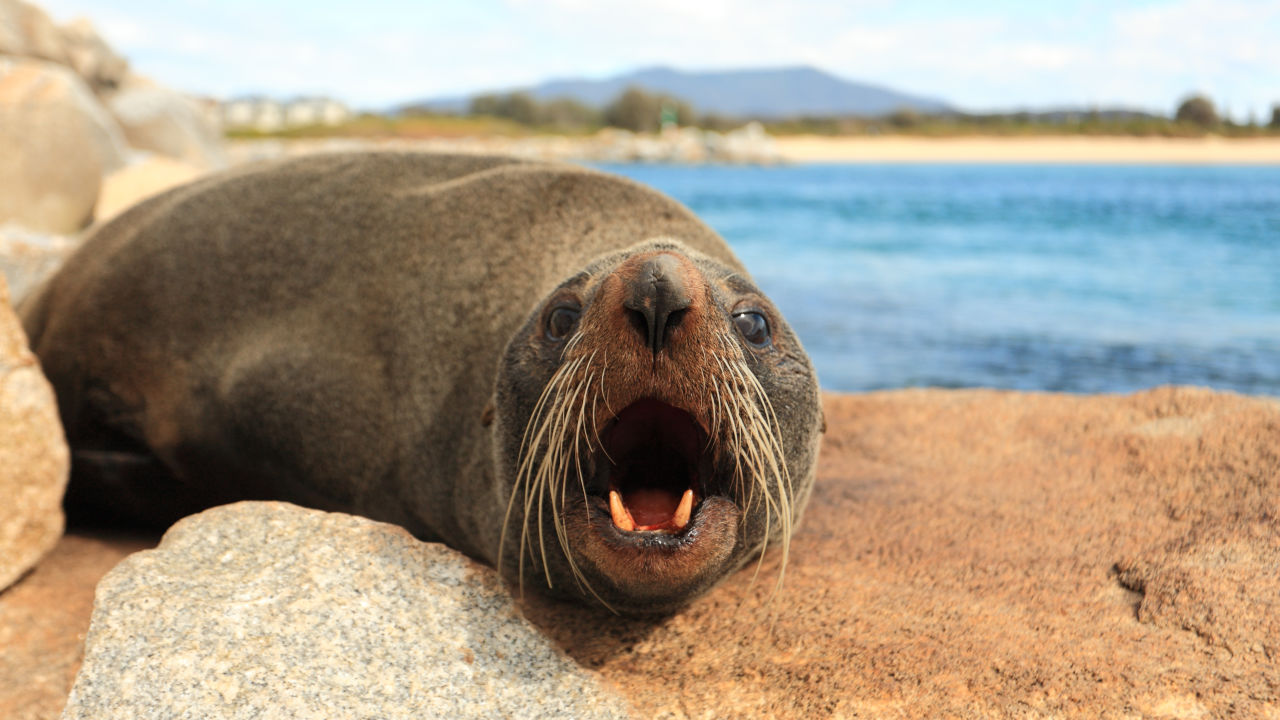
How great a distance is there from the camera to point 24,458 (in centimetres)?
341

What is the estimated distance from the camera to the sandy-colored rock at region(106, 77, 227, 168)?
1638cm

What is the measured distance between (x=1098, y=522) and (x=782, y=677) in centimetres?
146

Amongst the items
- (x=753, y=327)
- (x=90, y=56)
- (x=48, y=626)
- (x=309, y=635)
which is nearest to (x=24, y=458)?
(x=48, y=626)

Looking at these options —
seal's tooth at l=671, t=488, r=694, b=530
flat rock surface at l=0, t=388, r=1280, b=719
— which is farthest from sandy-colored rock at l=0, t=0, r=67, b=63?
seal's tooth at l=671, t=488, r=694, b=530

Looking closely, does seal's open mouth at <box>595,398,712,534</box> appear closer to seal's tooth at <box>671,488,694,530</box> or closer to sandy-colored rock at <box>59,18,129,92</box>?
seal's tooth at <box>671,488,694,530</box>

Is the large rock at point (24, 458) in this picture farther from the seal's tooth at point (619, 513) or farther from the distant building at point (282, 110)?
the distant building at point (282, 110)

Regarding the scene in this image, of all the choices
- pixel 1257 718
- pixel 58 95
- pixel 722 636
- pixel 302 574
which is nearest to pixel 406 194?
pixel 302 574

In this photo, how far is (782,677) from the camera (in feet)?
8.29

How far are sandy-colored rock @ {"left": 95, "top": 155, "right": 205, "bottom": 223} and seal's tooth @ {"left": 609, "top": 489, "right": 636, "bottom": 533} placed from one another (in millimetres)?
9355

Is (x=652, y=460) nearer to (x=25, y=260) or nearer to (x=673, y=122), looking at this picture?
(x=25, y=260)

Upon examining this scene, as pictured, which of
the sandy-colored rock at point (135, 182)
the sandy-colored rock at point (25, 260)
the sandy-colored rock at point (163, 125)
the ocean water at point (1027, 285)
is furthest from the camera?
the sandy-colored rock at point (163, 125)

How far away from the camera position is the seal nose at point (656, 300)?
2.19 metres

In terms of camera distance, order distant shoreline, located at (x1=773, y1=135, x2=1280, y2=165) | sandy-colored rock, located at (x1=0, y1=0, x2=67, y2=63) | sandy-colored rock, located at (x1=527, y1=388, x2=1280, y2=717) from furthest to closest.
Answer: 1. distant shoreline, located at (x1=773, y1=135, x2=1280, y2=165)
2. sandy-colored rock, located at (x1=0, y1=0, x2=67, y2=63)
3. sandy-colored rock, located at (x1=527, y1=388, x2=1280, y2=717)

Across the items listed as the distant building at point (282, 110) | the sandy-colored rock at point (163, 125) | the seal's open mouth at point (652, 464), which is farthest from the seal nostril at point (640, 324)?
the distant building at point (282, 110)
